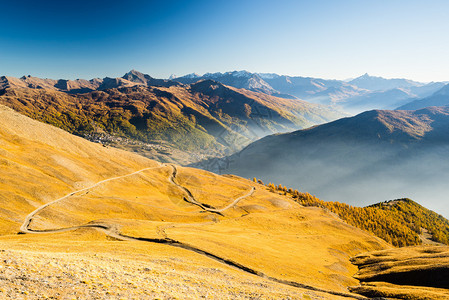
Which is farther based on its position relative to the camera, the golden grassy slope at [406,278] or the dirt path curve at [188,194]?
the dirt path curve at [188,194]

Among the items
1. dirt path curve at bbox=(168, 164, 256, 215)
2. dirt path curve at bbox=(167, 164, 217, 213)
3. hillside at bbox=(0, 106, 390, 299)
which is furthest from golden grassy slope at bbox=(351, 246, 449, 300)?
dirt path curve at bbox=(167, 164, 217, 213)

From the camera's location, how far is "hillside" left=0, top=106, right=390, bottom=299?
→ 3025 centimetres

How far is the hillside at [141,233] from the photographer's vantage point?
3025 cm

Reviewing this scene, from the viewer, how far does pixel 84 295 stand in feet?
78.0

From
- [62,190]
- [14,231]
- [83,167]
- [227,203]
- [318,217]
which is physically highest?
[318,217]

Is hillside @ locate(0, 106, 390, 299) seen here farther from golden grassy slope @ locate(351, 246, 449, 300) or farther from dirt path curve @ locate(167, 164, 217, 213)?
golden grassy slope @ locate(351, 246, 449, 300)

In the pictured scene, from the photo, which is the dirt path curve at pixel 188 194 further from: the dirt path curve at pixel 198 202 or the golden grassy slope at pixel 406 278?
the golden grassy slope at pixel 406 278

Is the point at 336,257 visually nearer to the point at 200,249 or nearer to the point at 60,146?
the point at 200,249

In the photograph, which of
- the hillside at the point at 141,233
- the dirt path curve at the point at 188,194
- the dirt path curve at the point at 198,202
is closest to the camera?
the hillside at the point at 141,233

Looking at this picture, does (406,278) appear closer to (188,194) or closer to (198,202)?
(198,202)

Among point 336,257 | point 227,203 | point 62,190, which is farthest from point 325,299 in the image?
point 62,190

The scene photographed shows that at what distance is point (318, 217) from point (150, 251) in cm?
11540

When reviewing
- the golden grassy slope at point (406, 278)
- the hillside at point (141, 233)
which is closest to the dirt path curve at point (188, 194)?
the hillside at point (141, 233)

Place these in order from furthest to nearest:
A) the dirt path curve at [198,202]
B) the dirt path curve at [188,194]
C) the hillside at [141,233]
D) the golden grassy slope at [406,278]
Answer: the dirt path curve at [188,194]
the dirt path curve at [198,202]
the golden grassy slope at [406,278]
the hillside at [141,233]
